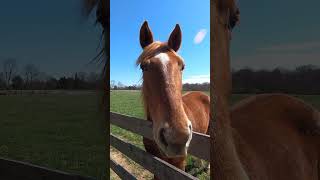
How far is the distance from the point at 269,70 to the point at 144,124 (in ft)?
1.75

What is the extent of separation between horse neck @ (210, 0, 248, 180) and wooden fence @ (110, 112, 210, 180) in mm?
133

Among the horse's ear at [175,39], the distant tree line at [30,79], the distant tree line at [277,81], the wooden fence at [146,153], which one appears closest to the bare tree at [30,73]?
the distant tree line at [30,79]

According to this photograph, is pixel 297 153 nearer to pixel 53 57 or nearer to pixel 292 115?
pixel 292 115

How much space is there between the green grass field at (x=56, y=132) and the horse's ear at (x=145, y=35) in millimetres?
397

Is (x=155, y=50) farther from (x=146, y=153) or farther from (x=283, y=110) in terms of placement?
(x=146, y=153)

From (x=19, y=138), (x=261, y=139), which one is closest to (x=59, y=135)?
(x=19, y=138)

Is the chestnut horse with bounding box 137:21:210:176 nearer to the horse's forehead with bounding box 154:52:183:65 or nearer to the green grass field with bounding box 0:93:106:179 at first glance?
the horse's forehead with bounding box 154:52:183:65

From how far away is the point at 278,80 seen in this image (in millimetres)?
918

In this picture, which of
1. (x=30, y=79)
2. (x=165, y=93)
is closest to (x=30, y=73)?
(x=30, y=79)

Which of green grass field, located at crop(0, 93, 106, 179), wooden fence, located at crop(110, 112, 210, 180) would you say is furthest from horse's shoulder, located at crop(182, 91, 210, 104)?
green grass field, located at crop(0, 93, 106, 179)

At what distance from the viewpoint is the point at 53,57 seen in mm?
1860

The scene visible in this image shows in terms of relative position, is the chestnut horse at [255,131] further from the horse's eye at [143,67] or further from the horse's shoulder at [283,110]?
the horse's eye at [143,67]

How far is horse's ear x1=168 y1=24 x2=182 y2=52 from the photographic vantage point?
1054 millimetres

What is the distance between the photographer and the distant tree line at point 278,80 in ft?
2.87
